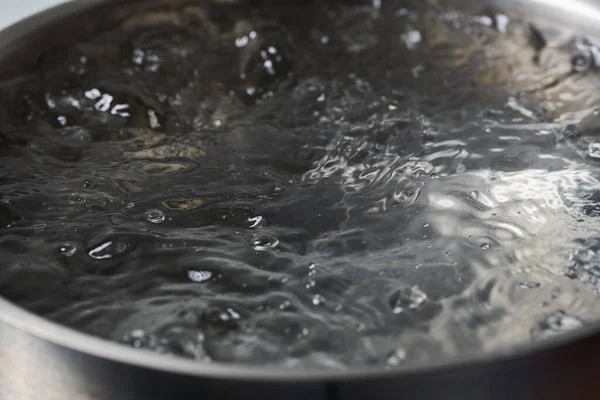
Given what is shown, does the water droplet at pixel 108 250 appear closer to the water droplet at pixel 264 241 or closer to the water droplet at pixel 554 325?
the water droplet at pixel 264 241

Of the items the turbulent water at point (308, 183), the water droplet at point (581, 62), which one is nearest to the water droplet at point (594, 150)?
the turbulent water at point (308, 183)

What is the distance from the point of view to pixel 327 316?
47 cm

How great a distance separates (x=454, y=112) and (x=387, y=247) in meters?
0.27

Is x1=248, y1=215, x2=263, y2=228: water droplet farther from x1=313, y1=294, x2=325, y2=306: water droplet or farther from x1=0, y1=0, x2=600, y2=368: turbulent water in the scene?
x1=313, y1=294, x2=325, y2=306: water droplet

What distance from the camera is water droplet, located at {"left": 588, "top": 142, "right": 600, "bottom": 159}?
2.28 feet

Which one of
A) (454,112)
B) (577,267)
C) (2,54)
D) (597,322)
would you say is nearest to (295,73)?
(454,112)

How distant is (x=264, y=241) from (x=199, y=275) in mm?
70

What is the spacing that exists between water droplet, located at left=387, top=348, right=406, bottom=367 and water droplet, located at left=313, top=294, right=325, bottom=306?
0.07 meters

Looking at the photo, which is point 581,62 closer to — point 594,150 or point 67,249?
point 594,150

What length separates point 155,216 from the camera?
0.61 meters

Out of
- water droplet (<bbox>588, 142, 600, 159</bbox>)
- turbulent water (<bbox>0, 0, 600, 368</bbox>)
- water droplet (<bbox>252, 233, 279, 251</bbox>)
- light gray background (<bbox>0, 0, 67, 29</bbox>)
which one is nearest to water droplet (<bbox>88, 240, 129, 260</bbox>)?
turbulent water (<bbox>0, 0, 600, 368</bbox>)

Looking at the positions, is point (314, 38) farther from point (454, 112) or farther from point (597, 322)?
point (597, 322)

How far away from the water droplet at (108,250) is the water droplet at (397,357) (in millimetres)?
239

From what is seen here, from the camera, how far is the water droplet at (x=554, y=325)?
46cm
